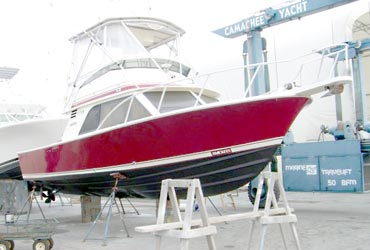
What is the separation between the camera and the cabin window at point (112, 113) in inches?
275

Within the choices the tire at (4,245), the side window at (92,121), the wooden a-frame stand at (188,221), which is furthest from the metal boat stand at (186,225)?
the side window at (92,121)

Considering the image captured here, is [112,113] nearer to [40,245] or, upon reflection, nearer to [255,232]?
[40,245]

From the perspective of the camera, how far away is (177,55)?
349 inches

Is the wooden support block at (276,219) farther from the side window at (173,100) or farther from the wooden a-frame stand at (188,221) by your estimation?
the side window at (173,100)

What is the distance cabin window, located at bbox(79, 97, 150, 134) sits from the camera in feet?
22.9

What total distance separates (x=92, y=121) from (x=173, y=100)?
1.47 meters

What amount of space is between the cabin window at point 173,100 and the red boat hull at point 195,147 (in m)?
0.58

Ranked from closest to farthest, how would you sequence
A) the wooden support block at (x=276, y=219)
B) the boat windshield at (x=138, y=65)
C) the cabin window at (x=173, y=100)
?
the wooden support block at (x=276, y=219), the cabin window at (x=173, y=100), the boat windshield at (x=138, y=65)

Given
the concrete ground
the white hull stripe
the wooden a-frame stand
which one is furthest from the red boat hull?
the wooden a-frame stand

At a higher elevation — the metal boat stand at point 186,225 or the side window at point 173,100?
the side window at point 173,100

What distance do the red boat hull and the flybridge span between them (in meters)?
8.50

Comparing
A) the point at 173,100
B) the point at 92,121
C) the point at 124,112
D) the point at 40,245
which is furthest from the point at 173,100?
the point at 40,245

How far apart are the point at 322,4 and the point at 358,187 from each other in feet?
18.5

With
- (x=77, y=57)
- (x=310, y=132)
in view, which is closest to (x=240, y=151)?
(x=77, y=57)
